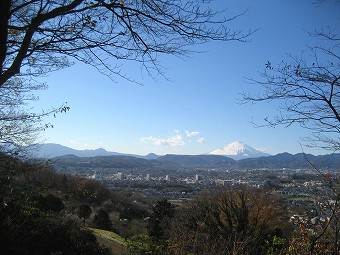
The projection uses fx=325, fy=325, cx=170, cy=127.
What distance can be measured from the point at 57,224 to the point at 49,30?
9567 mm

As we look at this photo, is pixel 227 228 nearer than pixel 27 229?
No

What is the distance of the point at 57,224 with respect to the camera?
11211 millimetres

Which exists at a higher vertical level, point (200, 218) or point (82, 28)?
point (82, 28)

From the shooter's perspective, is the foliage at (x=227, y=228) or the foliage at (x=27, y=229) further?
the foliage at (x=27, y=229)

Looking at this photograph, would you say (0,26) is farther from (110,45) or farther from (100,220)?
(100,220)

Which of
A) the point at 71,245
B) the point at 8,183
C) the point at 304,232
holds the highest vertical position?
the point at 8,183

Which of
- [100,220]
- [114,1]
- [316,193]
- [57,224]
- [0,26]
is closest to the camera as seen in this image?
[0,26]

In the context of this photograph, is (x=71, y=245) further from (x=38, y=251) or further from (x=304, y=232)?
(x=304, y=232)

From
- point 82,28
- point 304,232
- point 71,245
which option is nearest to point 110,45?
point 82,28

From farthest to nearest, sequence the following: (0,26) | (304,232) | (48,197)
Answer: (48,197)
(304,232)
(0,26)

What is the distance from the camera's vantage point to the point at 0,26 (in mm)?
2225

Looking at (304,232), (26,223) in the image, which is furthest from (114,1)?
(26,223)

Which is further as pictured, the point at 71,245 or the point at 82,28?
the point at 71,245

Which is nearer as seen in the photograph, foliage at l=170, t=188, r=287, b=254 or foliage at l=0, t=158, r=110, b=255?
foliage at l=170, t=188, r=287, b=254
